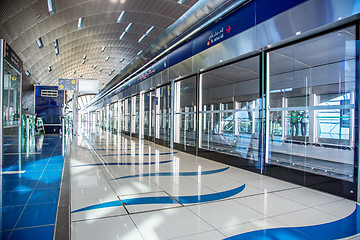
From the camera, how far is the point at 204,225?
7.29 ft

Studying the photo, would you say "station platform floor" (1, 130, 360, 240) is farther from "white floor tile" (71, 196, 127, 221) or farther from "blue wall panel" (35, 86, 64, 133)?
"blue wall panel" (35, 86, 64, 133)

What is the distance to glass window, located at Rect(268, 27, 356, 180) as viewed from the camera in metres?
3.87

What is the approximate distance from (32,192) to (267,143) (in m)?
4.12

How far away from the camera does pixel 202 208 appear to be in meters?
2.68

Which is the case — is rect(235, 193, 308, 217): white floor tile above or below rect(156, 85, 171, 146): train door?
below

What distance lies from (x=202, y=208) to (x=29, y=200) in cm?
217

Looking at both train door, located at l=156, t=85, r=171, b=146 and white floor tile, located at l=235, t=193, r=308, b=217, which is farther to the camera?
train door, located at l=156, t=85, r=171, b=146

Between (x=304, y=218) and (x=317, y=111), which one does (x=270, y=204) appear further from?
(x=317, y=111)

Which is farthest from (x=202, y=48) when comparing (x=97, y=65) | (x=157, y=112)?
(x=97, y=65)

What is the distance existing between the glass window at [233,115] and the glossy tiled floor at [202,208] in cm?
158

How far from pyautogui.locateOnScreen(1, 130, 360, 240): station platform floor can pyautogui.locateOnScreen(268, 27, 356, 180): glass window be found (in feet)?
3.67

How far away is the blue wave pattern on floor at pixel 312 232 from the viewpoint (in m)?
2.01

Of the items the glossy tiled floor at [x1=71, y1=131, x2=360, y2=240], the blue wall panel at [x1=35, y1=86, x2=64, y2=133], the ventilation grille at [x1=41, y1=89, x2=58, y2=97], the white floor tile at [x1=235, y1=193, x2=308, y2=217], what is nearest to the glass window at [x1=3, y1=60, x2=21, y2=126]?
the glossy tiled floor at [x1=71, y1=131, x2=360, y2=240]

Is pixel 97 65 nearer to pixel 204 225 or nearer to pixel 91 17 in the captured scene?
pixel 91 17
